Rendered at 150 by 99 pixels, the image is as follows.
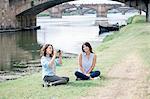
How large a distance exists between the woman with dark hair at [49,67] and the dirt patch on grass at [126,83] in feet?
4.47

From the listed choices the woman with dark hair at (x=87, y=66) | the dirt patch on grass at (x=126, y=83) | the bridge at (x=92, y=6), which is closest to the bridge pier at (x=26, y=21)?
the dirt patch on grass at (x=126, y=83)

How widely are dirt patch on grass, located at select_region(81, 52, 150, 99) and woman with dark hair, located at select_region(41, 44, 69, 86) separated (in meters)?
1.36

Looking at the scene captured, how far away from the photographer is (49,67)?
46.5ft

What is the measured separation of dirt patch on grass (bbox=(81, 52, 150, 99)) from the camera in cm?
1236

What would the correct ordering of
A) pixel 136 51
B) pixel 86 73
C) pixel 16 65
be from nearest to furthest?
pixel 86 73 → pixel 136 51 → pixel 16 65

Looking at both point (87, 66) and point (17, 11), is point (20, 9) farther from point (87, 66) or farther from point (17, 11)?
point (87, 66)

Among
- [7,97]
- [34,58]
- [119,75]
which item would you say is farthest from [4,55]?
[7,97]

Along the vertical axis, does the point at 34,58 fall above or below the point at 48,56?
below

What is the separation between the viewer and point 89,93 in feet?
41.9

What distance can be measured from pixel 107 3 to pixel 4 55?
109 m

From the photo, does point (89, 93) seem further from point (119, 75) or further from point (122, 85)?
point (119, 75)

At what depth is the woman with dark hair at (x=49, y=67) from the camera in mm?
14008

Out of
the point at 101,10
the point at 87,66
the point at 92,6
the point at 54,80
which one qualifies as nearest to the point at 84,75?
the point at 87,66

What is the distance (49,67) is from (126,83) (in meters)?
2.39
